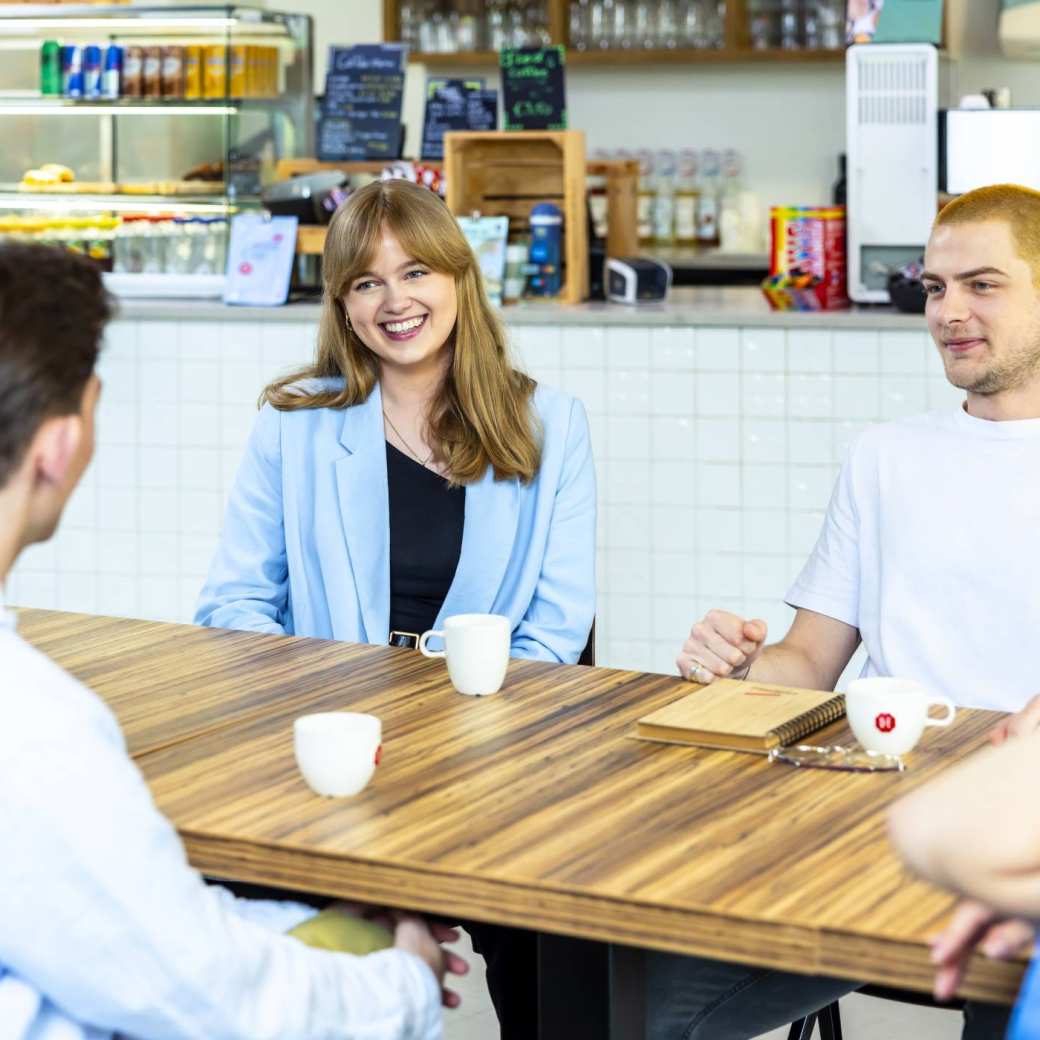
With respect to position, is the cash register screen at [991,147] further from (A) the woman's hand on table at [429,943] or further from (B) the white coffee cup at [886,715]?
(A) the woman's hand on table at [429,943]

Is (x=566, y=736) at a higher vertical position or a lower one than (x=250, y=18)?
lower

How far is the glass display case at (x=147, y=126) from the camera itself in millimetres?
4648

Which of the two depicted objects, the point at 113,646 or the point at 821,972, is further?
the point at 113,646

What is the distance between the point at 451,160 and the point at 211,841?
120 inches

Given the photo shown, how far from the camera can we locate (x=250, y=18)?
4.70 m

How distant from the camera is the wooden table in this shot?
124 centimetres

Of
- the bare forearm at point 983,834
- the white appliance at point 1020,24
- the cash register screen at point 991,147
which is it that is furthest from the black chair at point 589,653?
the white appliance at point 1020,24

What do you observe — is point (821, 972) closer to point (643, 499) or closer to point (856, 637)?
point (856, 637)

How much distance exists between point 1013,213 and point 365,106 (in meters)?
2.75

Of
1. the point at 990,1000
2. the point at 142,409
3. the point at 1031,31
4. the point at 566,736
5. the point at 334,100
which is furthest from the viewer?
the point at 1031,31

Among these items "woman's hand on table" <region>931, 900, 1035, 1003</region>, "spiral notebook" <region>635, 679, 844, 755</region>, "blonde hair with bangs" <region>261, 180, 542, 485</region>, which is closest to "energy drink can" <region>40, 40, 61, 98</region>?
"blonde hair with bangs" <region>261, 180, 542, 485</region>

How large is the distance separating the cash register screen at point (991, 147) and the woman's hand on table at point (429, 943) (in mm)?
2870

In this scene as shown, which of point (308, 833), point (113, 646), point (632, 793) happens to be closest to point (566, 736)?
point (632, 793)

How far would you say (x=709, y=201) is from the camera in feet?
22.1
